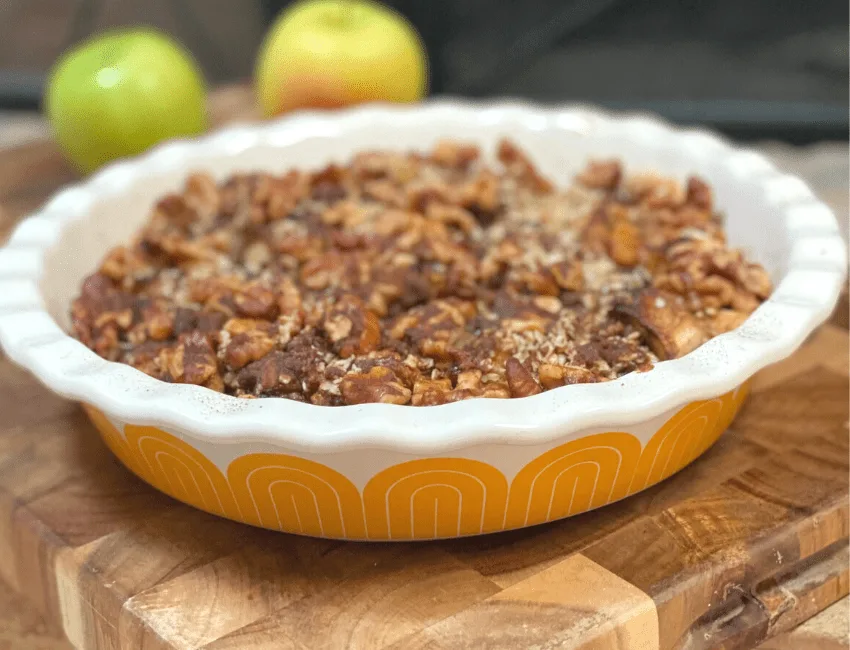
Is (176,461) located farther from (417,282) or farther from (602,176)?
(602,176)

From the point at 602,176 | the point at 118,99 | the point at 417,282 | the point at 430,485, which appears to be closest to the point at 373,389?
the point at 430,485

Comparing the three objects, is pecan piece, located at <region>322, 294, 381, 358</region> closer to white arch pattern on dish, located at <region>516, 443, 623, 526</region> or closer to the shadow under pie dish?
the shadow under pie dish

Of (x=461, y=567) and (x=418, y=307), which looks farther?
(x=418, y=307)

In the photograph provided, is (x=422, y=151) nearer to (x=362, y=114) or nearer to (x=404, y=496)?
(x=362, y=114)

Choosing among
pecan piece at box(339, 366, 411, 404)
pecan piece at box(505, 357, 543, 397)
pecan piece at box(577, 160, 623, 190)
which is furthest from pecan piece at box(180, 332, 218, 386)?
pecan piece at box(577, 160, 623, 190)

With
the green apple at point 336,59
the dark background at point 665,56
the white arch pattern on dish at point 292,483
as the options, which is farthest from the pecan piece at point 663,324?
the dark background at point 665,56

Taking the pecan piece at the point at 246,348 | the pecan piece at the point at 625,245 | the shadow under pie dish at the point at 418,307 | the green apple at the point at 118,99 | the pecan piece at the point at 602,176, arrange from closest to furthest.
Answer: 1. the shadow under pie dish at the point at 418,307
2. the pecan piece at the point at 246,348
3. the pecan piece at the point at 625,245
4. the pecan piece at the point at 602,176
5. the green apple at the point at 118,99

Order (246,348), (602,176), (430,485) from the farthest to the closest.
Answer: (602,176), (246,348), (430,485)

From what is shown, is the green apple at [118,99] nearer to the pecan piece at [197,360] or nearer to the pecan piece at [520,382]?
the pecan piece at [197,360]
